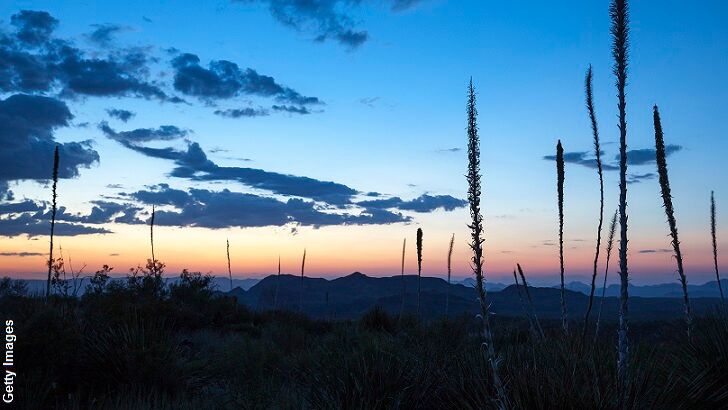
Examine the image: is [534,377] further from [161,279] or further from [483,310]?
[161,279]

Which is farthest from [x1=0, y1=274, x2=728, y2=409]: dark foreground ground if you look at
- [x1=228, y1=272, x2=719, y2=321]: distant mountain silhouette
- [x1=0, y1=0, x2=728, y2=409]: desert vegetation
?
[x1=228, y1=272, x2=719, y2=321]: distant mountain silhouette

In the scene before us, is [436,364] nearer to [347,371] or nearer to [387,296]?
[347,371]

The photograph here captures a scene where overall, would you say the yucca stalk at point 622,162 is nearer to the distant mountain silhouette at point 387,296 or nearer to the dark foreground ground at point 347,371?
the dark foreground ground at point 347,371

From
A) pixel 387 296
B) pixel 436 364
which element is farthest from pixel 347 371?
pixel 387 296

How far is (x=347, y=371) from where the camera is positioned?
21.7 ft

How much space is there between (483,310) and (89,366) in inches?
317

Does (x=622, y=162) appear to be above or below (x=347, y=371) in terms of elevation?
above

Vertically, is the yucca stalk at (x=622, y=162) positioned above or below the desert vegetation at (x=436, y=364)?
above
